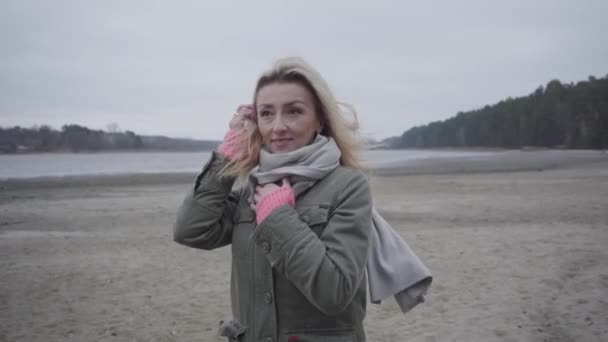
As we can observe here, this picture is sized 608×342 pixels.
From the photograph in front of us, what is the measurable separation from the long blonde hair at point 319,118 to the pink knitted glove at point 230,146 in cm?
2

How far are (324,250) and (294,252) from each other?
0.11m

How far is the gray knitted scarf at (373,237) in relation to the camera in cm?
177

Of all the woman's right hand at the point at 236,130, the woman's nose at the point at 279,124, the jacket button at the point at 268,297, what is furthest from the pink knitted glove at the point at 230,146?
the jacket button at the point at 268,297

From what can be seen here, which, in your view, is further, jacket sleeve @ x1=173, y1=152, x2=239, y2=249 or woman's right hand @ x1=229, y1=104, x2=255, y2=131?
woman's right hand @ x1=229, y1=104, x2=255, y2=131

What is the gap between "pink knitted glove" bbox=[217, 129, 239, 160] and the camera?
196cm

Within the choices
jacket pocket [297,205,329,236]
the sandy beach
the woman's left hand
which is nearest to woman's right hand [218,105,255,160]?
the woman's left hand

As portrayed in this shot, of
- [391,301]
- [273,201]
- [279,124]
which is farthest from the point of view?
[391,301]

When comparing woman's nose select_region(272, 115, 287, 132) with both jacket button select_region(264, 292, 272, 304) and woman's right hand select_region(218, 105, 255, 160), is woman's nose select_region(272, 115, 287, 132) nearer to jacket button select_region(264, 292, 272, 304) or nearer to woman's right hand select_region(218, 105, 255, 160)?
woman's right hand select_region(218, 105, 255, 160)

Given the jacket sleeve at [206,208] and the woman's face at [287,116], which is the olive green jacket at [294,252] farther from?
the woman's face at [287,116]

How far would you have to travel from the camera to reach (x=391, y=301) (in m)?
5.73

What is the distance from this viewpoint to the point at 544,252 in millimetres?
7551

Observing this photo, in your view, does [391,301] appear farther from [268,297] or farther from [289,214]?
[289,214]

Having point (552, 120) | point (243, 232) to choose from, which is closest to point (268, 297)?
point (243, 232)

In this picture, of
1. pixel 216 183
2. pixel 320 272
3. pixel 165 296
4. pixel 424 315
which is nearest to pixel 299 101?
pixel 216 183
